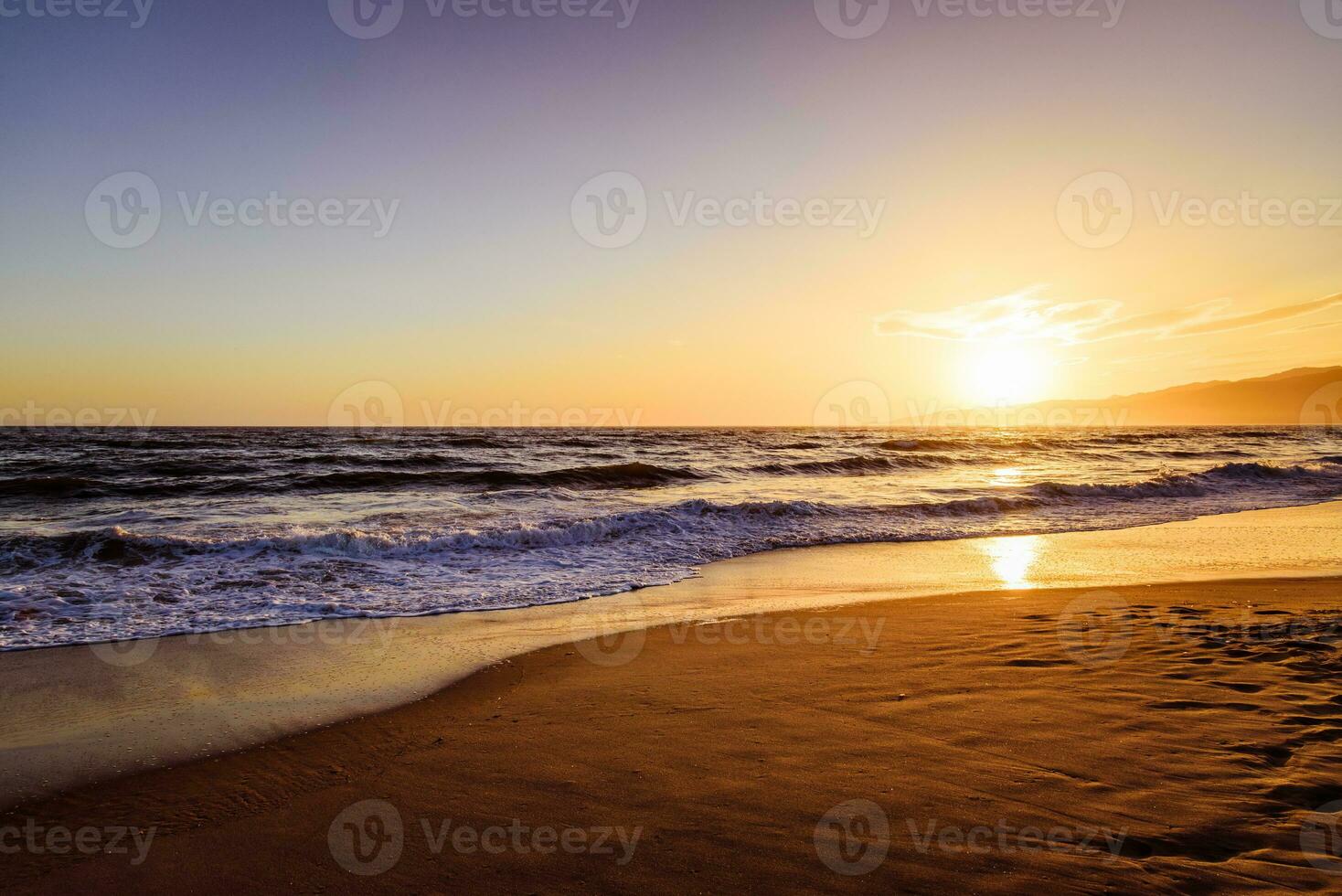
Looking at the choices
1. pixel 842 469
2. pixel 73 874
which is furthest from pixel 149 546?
pixel 842 469

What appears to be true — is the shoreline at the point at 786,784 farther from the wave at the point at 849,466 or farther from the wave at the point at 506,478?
the wave at the point at 849,466

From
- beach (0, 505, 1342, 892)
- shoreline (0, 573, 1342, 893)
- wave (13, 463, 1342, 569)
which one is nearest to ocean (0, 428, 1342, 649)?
wave (13, 463, 1342, 569)

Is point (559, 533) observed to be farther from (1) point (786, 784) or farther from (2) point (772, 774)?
(1) point (786, 784)

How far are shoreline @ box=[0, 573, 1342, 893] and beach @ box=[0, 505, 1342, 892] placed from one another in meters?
0.02

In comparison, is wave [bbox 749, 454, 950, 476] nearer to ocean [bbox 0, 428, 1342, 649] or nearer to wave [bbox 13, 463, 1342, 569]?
ocean [bbox 0, 428, 1342, 649]

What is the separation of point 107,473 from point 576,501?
1806 cm

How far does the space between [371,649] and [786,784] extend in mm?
4515

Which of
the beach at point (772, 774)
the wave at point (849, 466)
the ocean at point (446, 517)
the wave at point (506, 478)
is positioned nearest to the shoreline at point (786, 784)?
the beach at point (772, 774)

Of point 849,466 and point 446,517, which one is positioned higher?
point 849,466

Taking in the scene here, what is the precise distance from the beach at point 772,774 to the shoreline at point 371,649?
0.38 feet

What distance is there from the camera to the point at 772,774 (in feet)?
12.4

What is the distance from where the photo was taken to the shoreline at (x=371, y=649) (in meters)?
4.42

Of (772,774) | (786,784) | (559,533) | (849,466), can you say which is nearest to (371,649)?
(772,774)

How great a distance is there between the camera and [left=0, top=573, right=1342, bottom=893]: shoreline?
116 inches
